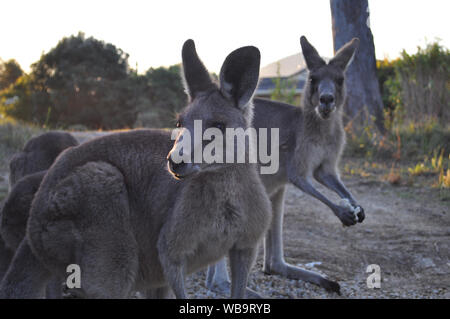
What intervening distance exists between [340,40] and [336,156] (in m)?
5.25

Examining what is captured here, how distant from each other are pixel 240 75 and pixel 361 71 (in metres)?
8.06

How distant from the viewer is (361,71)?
34.5 feet

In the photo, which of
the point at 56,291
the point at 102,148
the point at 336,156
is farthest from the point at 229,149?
the point at 336,156

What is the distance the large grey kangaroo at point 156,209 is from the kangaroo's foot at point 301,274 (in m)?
1.83

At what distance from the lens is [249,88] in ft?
10.2

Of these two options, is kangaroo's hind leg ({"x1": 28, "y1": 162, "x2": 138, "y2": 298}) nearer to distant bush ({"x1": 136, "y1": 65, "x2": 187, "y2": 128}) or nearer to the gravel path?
the gravel path

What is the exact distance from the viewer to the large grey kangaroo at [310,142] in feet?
15.5

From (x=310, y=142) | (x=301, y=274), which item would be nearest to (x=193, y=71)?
(x=310, y=142)

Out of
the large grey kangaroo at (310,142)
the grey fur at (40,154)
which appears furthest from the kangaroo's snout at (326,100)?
the grey fur at (40,154)

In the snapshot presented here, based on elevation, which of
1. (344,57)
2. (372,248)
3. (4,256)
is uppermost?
(344,57)

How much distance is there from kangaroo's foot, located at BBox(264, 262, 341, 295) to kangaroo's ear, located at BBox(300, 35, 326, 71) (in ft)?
6.65

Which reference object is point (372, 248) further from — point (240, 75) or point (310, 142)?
point (240, 75)

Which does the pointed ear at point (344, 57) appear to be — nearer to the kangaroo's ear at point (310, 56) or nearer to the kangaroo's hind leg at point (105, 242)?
the kangaroo's ear at point (310, 56)

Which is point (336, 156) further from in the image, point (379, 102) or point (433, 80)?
point (433, 80)
